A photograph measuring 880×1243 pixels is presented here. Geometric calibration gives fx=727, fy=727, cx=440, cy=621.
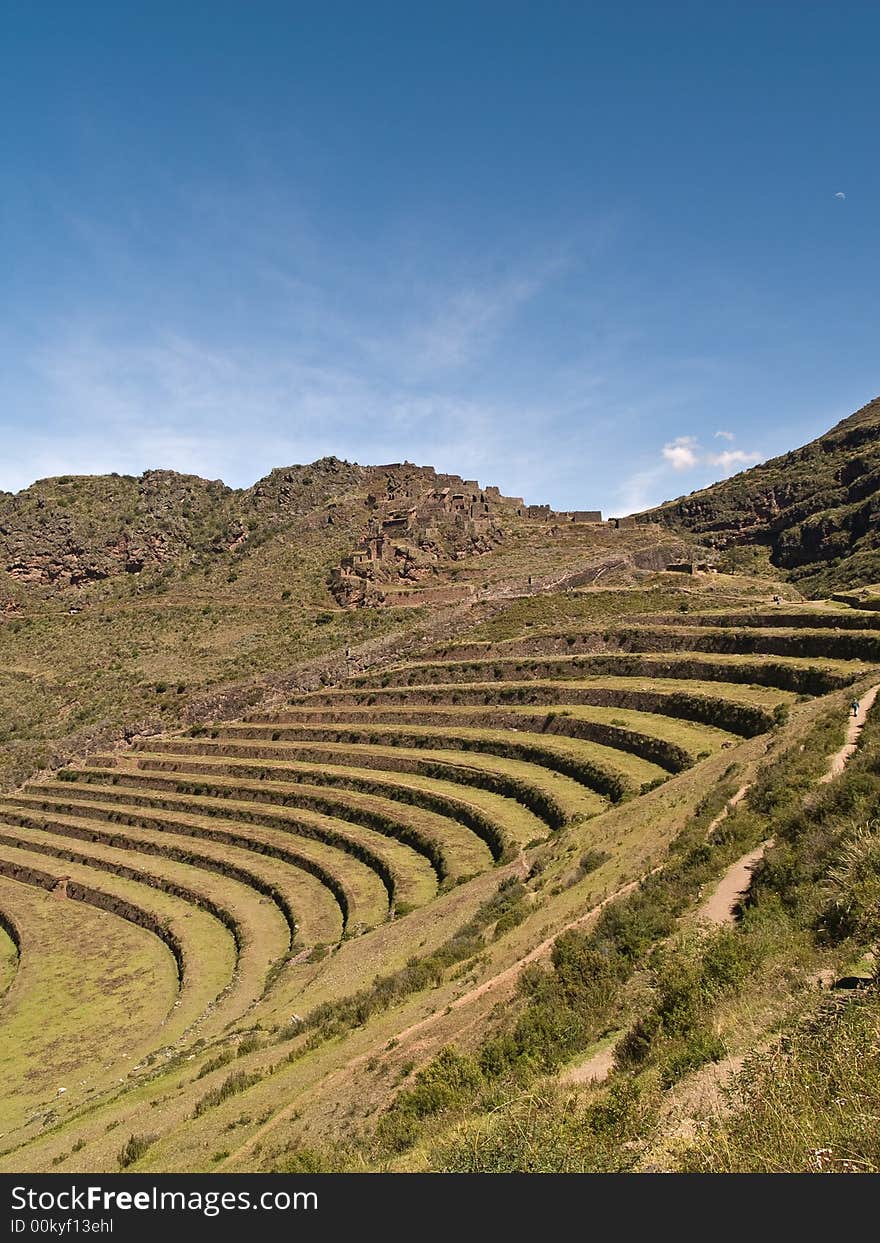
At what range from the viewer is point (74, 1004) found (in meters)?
19.0

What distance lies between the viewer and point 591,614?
A: 4059 cm

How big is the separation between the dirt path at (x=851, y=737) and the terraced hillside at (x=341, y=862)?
153cm

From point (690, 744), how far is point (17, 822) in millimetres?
30548

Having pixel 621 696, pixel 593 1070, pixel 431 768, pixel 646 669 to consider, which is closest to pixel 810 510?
pixel 646 669

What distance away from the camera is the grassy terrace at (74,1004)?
51.2 feet

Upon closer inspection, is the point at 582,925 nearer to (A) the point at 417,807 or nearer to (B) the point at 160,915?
(A) the point at 417,807

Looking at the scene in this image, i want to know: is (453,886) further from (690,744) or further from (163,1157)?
(163,1157)

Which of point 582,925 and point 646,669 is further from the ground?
point 646,669

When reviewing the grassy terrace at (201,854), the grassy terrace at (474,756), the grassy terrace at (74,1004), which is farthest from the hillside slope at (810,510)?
the grassy terrace at (74,1004)

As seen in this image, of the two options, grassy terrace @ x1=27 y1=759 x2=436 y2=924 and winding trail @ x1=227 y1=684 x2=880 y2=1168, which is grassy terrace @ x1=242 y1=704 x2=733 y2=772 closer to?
grassy terrace @ x1=27 y1=759 x2=436 y2=924

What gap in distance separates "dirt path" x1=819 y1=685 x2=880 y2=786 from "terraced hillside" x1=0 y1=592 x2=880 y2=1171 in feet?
5.02

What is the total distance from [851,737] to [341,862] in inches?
572

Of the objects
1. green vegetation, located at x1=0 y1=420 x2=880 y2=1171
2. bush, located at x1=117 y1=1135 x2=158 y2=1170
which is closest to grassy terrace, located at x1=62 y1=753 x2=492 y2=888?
green vegetation, located at x1=0 y1=420 x2=880 y2=1171

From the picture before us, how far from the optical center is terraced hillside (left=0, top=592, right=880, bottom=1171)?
1109cm
